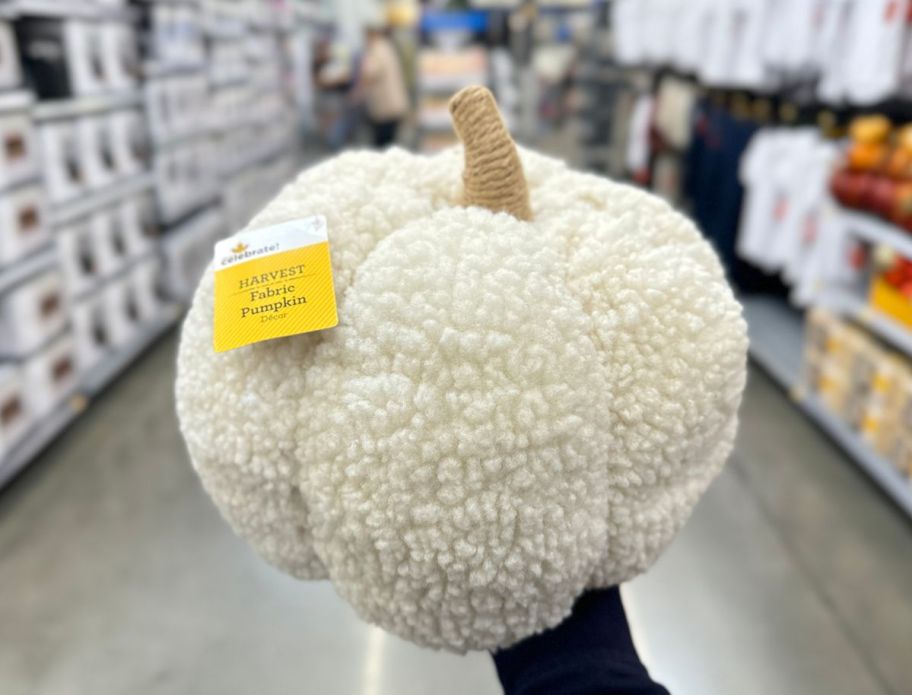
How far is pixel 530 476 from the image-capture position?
18.9 inches

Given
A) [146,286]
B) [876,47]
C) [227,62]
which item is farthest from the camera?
[227,62]

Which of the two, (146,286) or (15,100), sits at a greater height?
(15,100)

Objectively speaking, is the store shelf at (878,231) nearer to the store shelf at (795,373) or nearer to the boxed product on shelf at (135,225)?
the store shelf at (795,373)

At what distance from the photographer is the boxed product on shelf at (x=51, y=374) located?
2350mm

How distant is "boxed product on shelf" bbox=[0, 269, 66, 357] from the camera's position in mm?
2256

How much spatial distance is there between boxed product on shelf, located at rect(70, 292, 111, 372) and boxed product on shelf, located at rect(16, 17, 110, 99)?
748mm

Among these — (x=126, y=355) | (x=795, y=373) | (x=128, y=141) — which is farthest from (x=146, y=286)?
(x=795, y=373)

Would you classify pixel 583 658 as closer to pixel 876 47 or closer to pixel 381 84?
pixel 876 47

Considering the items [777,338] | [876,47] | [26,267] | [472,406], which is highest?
[876,47]

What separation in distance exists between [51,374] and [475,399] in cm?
240

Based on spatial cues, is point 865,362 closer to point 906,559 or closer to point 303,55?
point 906,559

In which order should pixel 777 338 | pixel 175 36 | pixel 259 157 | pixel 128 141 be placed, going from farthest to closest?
pixel 259 157
pixel 175 36
pixel 777 338
pixel 128 141

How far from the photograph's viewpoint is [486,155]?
1.79 feet

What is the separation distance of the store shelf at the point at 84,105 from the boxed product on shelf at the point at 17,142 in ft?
0.50
